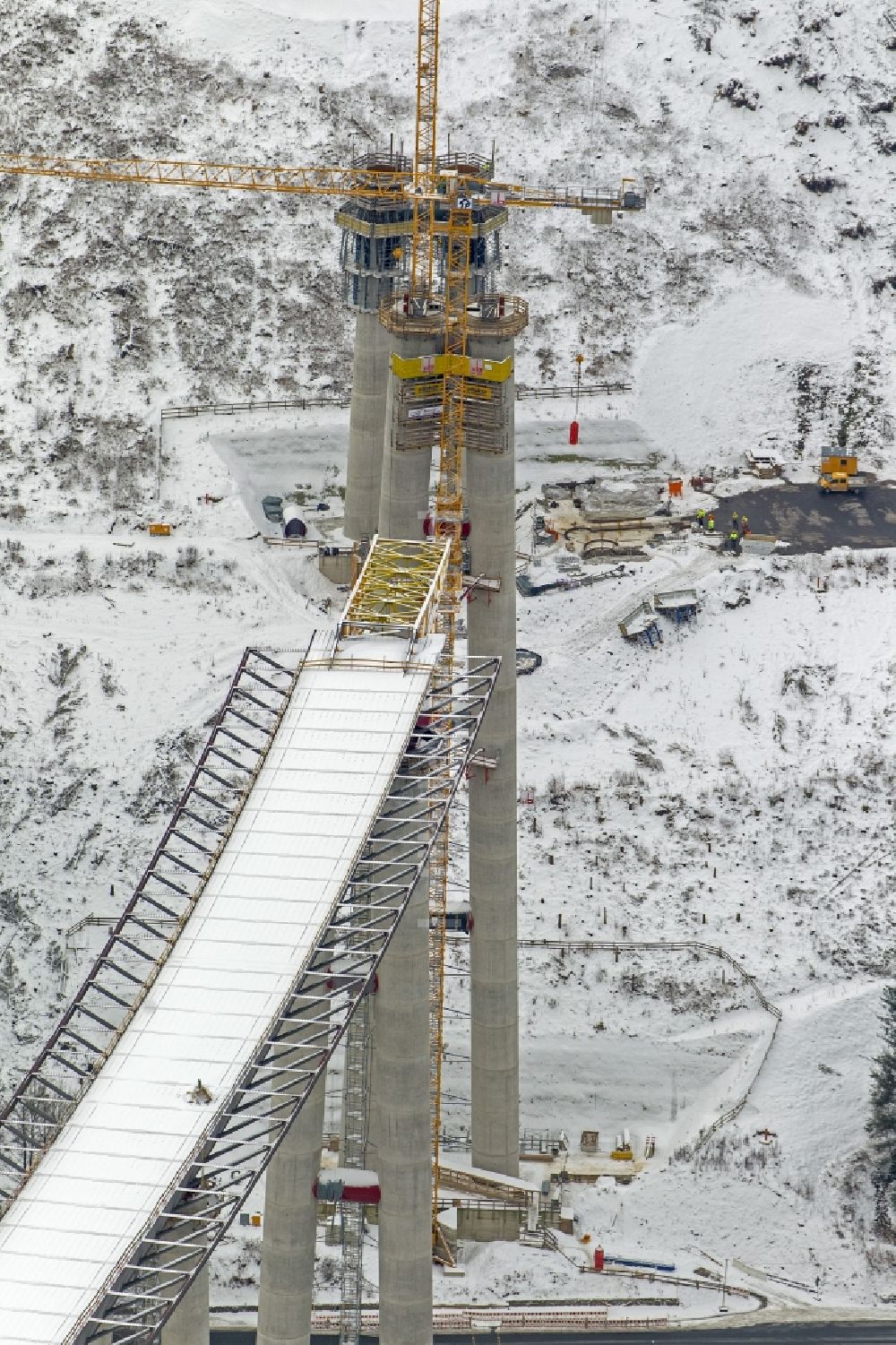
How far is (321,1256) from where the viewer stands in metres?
88.3

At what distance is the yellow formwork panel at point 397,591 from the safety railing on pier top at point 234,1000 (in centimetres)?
58

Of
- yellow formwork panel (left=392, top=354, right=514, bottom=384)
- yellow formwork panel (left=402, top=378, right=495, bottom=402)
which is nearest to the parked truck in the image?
yellow formwork panel (left=392, top=354, right=514, bottom=384)

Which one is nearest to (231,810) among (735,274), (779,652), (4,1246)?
(4,1246)

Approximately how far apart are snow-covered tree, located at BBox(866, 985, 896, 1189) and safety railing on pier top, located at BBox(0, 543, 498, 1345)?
72.4 ft

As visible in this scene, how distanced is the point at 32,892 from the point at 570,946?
20329 mm

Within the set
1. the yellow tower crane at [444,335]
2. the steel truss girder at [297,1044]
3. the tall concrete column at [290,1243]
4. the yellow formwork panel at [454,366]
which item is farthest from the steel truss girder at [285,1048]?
the yellow formwork panel at [454,366]

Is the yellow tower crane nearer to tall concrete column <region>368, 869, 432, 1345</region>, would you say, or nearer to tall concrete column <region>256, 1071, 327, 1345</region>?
tall concrete column <region>368, 869, 432, 1345</region>

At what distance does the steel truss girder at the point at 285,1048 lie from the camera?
6003cm

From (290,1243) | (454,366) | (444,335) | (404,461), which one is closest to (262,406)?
(404,461)

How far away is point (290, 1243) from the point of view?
77750mm

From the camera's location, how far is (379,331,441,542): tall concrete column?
3349 inches

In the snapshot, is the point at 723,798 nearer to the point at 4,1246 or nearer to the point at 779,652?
the point at 779,652

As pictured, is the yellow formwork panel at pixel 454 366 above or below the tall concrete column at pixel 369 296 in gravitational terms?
below

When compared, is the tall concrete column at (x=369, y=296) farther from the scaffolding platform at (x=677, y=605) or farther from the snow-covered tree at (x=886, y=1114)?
the snow-covered tree at (x=886, y=1114)
